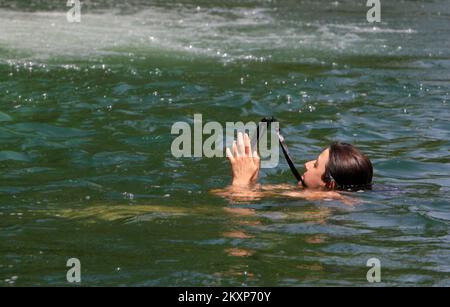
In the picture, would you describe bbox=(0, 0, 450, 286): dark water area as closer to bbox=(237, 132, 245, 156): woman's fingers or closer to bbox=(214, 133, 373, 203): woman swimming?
bbox=(214, 133, 373, 203): woman swimming

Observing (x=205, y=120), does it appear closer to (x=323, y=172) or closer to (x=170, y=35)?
(x=323, y=172)

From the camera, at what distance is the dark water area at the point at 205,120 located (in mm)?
5834

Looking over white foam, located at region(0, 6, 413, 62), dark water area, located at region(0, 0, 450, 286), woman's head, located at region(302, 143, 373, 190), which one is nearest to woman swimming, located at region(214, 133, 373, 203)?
woman's head, located at region(302, 143, 373, 190)

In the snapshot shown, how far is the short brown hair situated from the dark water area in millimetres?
212

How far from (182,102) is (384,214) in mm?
4072

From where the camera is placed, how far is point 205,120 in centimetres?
984

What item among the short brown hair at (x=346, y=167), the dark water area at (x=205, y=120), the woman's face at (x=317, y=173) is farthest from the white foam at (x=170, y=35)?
the short brown hair at (x=346, y=167)

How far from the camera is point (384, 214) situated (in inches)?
275

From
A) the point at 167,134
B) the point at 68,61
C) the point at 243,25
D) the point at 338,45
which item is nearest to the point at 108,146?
the point at 167,134

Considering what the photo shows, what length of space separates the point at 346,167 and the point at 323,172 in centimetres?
19

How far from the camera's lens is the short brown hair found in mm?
7184

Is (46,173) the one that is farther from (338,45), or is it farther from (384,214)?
(338,45)

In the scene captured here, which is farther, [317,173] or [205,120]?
[205,120]

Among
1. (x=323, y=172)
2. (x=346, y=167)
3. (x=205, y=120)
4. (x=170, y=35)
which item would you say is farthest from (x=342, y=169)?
(x=170, y=35)
